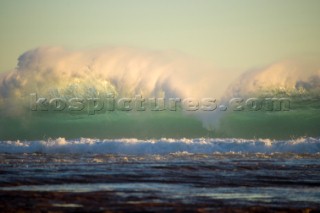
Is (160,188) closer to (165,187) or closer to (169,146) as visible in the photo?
(165,187)

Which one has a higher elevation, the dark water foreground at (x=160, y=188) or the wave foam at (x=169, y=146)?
the wave foam at (x=169, y=146)

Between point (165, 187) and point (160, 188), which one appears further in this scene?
point (165, 187)

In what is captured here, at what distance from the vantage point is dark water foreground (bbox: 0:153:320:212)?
2117 cm

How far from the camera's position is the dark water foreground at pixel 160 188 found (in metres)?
21.2

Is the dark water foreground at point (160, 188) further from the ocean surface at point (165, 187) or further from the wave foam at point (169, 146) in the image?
the wave foam at point (169, 146)

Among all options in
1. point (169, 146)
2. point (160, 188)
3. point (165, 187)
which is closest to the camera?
point (160, 188)

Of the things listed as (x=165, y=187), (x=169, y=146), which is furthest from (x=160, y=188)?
(x=169, y=146)

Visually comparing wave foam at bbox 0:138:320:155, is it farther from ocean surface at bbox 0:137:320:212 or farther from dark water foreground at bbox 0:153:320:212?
dark water foreground at bbox 0:153:320:212

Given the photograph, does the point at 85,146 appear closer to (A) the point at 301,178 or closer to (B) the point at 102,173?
(B) the point at 102,173

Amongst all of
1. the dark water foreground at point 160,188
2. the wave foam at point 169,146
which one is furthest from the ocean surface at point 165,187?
the wave foam at point 169,146

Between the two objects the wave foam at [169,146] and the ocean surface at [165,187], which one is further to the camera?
the wave foam at [169,146]

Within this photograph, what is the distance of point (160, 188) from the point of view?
1032 inches

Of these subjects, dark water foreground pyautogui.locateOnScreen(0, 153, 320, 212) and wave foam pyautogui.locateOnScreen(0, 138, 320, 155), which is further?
wave foam pyautogui.locateOnScreen(0, 138, 320, 155)

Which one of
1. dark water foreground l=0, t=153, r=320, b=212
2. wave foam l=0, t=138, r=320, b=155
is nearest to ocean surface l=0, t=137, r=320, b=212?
dark water foreground l=0, t=153, r=320, b=212
